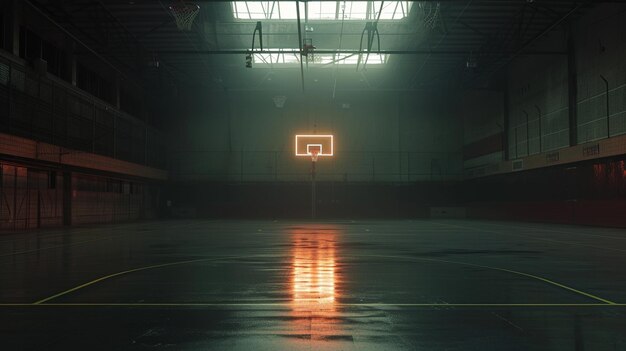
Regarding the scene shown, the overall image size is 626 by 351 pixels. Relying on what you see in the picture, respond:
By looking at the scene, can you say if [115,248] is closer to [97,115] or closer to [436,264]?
[436,264]

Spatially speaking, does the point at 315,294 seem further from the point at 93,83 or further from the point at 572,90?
the point at 93,83

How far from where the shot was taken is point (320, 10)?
126 ft

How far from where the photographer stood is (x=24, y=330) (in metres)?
7.04

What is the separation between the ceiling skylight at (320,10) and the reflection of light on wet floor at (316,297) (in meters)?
25.1

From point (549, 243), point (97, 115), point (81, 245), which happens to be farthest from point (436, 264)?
point (97, 115)

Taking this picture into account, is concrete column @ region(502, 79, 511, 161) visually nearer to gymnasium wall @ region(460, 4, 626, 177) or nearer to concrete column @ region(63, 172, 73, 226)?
gymnasium wall @ region(460, 4, 626, 177)

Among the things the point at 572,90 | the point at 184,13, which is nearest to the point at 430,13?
the point at 572,90

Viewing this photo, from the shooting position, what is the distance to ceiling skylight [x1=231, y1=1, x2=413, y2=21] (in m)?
37.6

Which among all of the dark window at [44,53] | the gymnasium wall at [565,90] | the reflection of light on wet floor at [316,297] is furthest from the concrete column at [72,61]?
the gymnasium wall at [565,90]

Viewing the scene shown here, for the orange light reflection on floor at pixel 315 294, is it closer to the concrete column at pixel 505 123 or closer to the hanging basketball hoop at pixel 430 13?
the hanging basketball hoop at pixel 430 13

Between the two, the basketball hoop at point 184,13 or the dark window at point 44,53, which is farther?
the dark window at point 44,53

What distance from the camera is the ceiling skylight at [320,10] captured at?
37.6 meters

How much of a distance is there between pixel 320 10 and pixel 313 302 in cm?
3223

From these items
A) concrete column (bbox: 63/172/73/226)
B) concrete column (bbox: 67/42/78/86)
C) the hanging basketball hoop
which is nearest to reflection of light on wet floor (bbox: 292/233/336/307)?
the hanging basketball hoop
